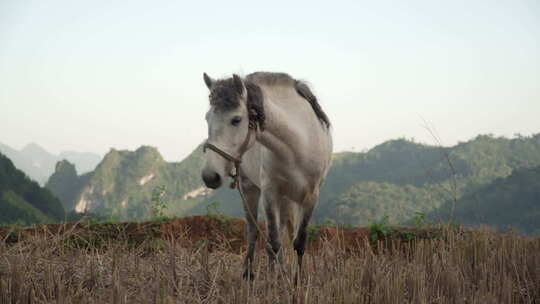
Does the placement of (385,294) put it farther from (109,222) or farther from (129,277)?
(109,222)

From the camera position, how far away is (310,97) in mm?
4789

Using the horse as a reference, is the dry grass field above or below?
below

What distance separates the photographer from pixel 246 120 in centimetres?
337

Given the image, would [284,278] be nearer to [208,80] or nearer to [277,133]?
[277,133]

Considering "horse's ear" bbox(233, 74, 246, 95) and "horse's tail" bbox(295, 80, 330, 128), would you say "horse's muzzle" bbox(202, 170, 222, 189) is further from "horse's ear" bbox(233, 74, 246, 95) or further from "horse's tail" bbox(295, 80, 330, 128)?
"horse's tail" bbox(295, 80, 330, 128)

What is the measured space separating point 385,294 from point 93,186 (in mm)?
95060

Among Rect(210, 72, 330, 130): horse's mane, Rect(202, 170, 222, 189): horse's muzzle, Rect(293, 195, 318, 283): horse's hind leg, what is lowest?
Rect(293, 195, 318, 283): horse's hind leg

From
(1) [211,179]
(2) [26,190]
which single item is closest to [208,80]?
(1) [211,179]

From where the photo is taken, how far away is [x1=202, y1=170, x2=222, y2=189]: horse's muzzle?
2.98 m

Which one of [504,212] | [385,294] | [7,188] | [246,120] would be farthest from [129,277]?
[504,212]

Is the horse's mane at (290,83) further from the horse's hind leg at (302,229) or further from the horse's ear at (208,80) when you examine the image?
the horse's hind leg at (302,229)

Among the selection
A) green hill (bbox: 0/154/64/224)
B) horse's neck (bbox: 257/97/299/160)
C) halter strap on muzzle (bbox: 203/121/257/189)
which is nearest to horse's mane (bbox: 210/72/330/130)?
halter strap on muzzle (bbox: 203/121/257/189)

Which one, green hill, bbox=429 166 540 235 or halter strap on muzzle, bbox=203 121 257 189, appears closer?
halter strap on muzzle, bbox=203 121 257 189

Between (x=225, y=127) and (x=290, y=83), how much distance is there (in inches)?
62.6
